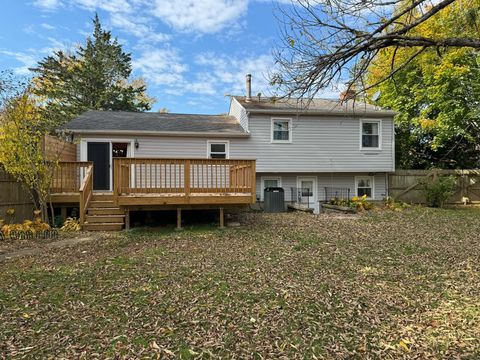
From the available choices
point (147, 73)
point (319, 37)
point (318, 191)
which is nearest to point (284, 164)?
point (318, 191)

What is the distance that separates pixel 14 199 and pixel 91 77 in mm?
19306

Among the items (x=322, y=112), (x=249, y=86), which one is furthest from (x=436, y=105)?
(x=249, y=86)

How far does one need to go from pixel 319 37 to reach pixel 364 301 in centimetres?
334

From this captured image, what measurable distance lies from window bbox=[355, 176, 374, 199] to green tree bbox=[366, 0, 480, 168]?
334 centimetres

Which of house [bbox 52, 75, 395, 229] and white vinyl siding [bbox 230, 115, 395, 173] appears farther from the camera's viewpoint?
white vinyl siding [bbox 230, 115, 395, 173]

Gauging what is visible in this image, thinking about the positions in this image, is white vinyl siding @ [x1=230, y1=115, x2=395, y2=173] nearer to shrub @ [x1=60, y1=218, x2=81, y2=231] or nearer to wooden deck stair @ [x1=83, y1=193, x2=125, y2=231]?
wooden deck stair @ [x1=83, y1=193, x2=125, y2=231]

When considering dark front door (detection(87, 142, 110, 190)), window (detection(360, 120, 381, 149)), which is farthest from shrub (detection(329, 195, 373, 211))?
dark front door (detection(87, 142, 110, 190))

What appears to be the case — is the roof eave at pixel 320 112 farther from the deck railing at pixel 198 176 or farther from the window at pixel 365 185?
the deck railing at pixel 198 176

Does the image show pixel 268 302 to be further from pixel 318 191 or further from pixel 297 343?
pixel 318 191

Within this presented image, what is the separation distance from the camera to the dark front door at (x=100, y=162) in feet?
40.3

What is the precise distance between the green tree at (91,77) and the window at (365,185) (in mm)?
18321

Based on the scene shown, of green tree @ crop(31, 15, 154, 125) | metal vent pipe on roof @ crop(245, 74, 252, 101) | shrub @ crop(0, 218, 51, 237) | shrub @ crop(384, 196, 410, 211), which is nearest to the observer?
shrub @ crop(0, 218, 51, 237)

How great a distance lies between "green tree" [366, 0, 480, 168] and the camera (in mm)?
14797

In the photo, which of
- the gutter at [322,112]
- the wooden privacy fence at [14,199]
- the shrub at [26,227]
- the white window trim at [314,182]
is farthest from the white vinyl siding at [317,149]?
the shrub at [26,227]
